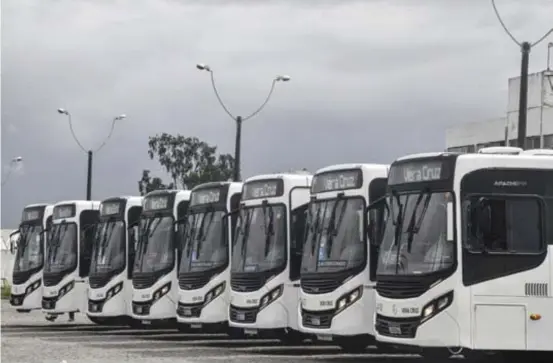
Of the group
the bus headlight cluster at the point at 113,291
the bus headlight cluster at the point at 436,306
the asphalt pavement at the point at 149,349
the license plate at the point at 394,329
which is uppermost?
the bus headlight cluster at the point at 436,306

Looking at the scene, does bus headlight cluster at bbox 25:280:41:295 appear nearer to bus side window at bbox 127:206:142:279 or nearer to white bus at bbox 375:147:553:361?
bus side window at bbox 127:206:142:279

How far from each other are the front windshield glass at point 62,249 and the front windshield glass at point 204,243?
688cm

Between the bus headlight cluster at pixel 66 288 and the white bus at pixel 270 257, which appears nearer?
the white bus at pixel 270 257

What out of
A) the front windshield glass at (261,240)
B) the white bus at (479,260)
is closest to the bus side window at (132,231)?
the front windshield glass at (261,240)

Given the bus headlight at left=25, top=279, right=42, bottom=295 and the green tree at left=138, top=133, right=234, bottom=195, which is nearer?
the bus headlight at left=25, top=279, right=42, bottom=295

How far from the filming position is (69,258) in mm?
33750

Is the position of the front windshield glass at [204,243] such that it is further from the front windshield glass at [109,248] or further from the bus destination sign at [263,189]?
the front windshield glass at [109,248]

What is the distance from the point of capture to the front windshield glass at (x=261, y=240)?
24531 millimetres

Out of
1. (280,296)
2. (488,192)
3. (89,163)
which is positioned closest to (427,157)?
(488,192)

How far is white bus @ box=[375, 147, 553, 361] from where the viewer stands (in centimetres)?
1892

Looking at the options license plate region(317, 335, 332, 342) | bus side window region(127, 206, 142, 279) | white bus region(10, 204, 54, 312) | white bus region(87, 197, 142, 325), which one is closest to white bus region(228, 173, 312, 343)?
license plate region(317, 335, 332, 342)

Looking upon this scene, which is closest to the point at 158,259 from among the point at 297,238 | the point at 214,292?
the point at 214,292

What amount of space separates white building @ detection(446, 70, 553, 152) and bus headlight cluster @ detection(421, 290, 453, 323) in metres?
24.2

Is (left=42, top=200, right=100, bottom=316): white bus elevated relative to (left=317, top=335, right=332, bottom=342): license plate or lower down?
elevated
